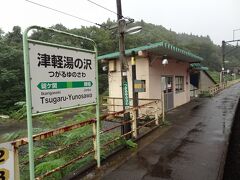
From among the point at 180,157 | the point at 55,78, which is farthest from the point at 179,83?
the point at 55,78

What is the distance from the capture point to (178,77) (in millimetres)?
14633

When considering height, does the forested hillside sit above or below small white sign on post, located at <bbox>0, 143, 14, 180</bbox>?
above

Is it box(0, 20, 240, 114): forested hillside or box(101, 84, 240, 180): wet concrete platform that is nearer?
box(101, 84, 240, 180): wet concrete platform

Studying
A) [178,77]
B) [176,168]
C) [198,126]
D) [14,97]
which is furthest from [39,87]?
[14,97]

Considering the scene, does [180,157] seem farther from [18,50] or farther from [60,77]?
[18,50]

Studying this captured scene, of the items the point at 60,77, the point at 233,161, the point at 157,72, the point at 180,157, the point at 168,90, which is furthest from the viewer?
the point at 168,90

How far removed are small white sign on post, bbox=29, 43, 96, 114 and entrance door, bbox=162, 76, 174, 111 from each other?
8781 mm

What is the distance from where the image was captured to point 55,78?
10.8 feet

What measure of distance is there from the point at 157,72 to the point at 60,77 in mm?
8773

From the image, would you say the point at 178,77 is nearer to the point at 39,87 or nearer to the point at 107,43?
the point at 39,87

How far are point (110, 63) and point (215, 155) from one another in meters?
8.36

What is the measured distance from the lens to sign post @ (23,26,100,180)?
2895 mm

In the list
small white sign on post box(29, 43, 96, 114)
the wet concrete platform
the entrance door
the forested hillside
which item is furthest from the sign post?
the entrance door

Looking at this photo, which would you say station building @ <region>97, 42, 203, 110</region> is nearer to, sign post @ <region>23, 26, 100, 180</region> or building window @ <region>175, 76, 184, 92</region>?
building window @ <region>175, 76, 184, 92</region>
